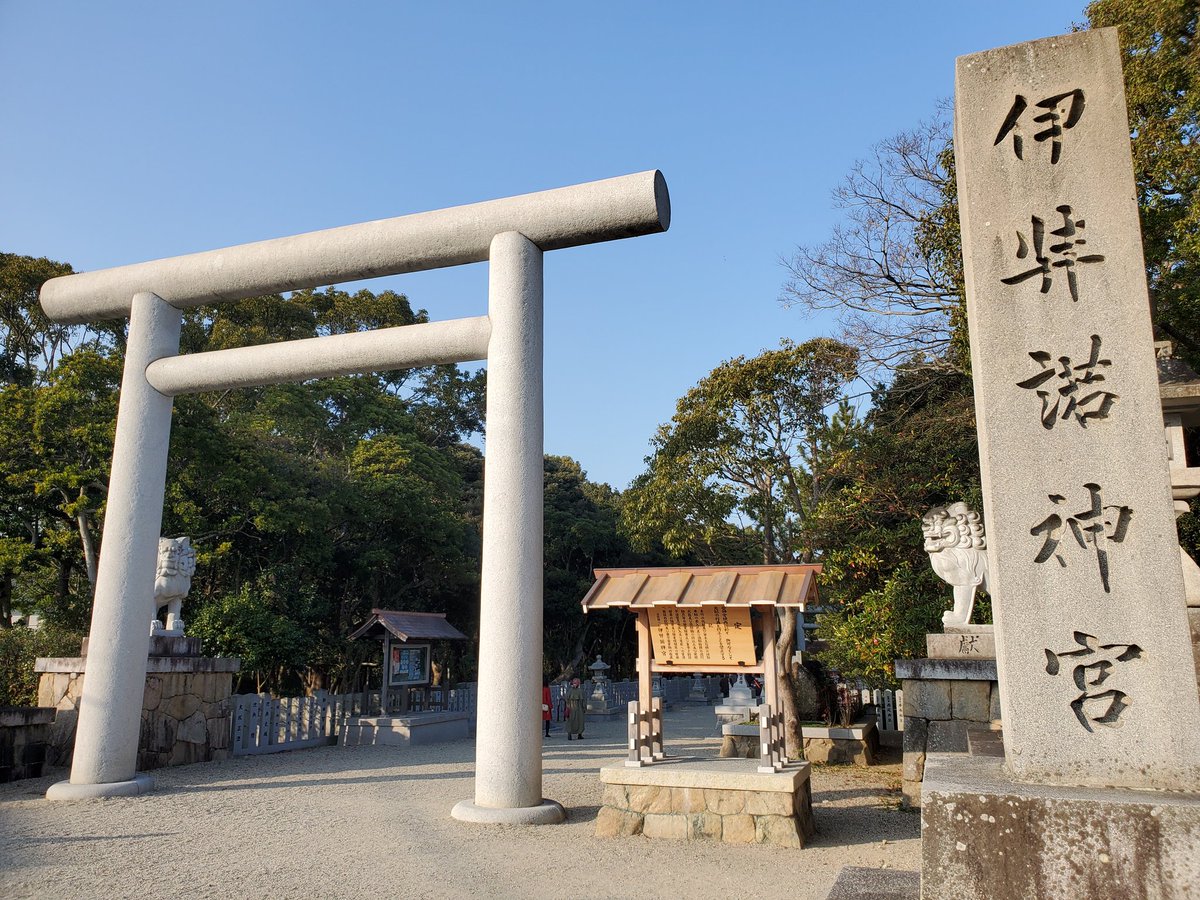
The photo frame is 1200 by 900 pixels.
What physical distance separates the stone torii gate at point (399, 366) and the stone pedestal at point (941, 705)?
133 inches

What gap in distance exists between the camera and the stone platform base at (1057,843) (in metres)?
2.47

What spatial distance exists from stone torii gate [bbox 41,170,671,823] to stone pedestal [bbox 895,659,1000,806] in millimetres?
3389

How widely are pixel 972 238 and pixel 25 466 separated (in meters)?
15.4

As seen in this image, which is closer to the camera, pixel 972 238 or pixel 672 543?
pixel 972 238

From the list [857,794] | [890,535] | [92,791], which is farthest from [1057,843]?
[890,535]

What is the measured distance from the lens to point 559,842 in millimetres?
5797

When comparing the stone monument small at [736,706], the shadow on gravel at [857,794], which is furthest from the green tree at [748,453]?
the shadow on gravel at [857,794]

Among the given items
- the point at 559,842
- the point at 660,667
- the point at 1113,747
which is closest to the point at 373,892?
the point at 559,842

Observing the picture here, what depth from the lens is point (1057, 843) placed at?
2566 millimetres

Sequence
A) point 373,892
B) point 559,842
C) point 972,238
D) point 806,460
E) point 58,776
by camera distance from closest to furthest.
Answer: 1. point 972,238
2. point 373,892
3. point 559,842
4. point 58,776
5. point 806,460

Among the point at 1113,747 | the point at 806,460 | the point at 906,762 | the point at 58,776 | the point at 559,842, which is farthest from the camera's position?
the point at 806,460

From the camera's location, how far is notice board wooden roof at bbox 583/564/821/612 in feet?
22.2

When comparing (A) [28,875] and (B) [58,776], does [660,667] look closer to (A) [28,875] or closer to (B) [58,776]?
(A) [28,875]

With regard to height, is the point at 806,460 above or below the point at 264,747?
above
